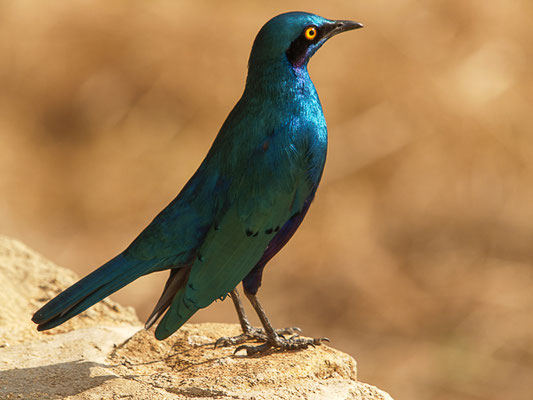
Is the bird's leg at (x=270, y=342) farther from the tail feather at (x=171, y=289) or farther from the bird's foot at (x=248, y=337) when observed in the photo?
the tail feather at (x=171, y=289)

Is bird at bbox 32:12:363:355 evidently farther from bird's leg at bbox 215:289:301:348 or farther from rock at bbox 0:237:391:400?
bird's leg at bbox 215:289:301:348

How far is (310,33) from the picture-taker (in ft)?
13.1

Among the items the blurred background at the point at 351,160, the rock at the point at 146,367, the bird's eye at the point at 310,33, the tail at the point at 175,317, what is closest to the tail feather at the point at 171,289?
the tail at the point at 175,317

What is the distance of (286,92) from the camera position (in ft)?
13.1

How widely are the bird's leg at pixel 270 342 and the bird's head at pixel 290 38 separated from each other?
3.94 feet

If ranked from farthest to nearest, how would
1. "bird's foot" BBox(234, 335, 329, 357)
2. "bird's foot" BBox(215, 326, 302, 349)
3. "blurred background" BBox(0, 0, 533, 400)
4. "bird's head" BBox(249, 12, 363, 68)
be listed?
"blurred background" BBox(0, 0, 533, 400) < "bird's foot" BBox(215, 326, 302, 349) < "bird's foot" BBox(234, 335, 329, 357) < "bird's head" BBox(249, 12, 363, 68)

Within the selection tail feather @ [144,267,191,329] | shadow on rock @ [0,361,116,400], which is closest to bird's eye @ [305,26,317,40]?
tail feather @ [144,267,191,329]

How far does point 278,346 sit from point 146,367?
26.8 inches

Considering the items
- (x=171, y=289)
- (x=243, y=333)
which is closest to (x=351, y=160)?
(x=243, y=333)

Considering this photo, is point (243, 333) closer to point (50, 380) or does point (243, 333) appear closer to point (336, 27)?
point (50, 380)

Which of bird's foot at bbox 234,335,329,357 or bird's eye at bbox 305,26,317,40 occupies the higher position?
bird's eye at bbox 305,26,317,40

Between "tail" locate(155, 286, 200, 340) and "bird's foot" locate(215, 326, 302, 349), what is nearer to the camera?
"tail" locate(155, 286, 200, 340)

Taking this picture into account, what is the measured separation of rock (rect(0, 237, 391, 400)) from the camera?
371cm

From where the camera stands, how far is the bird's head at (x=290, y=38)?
3.96m
